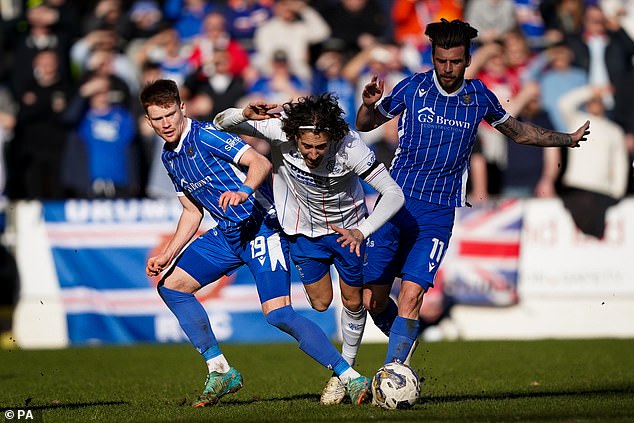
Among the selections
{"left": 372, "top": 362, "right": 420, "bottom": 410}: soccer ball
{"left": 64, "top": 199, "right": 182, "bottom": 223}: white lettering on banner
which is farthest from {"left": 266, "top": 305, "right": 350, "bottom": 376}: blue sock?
{"left": 64, "top": 199, "right": 182, "bottom": 223}: white lettering on banner

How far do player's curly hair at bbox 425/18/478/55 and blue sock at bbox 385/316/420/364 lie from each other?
7.00ft

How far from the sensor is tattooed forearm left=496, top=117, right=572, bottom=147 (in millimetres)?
9039

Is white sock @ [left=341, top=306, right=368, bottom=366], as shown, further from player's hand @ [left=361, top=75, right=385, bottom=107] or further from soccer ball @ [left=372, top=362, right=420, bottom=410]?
player's hand @ [left=361, top=75, right=385, bottom=107]

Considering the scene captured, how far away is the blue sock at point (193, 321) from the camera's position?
356 inches

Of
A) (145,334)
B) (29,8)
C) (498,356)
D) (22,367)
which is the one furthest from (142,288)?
(29,8)

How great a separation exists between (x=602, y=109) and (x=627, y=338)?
3.39 meters

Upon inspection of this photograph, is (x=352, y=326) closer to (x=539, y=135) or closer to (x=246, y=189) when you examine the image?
(x=246, y=189)

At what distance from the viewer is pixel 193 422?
7.59m

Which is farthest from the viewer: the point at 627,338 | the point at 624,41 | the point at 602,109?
the point at 624,41

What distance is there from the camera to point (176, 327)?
1541 centimetres

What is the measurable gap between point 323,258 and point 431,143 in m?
1.28

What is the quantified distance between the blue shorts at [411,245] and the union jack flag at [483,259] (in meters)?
6.13

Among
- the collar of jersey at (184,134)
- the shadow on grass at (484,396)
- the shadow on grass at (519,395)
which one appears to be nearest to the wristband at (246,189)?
the collar of jersey at (184,134)

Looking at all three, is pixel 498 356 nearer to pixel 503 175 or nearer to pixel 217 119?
pixel 503 175
